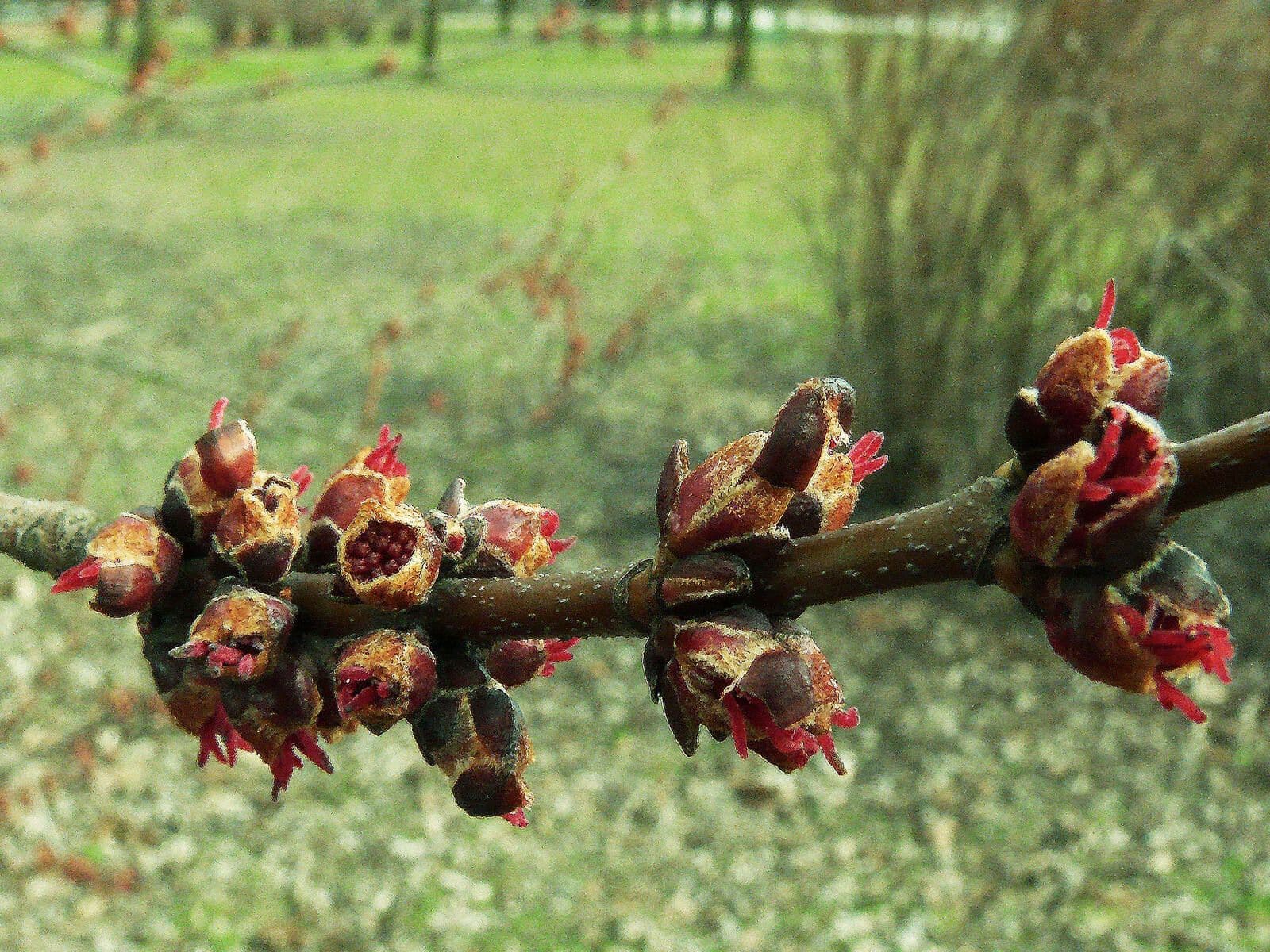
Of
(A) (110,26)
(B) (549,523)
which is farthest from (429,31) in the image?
(B) (549,523)

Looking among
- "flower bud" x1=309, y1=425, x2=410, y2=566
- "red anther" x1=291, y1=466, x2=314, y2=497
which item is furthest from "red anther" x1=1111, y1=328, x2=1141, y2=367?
"red anther" x1=291, y1=466, x2=314, y2=497

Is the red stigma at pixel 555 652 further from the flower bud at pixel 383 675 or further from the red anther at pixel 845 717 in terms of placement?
the red anther at pixel 845 717

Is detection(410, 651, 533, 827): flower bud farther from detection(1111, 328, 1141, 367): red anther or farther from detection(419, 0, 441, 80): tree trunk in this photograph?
detection(419, 0, 441, 80): tree trunk

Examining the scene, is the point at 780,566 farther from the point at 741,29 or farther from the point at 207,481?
the point at 741,29

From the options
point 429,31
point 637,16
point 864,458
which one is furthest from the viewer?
point 637,16

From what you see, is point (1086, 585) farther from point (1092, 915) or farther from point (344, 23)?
point (344, 23)

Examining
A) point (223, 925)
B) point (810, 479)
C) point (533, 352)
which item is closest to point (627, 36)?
point (533, 352)

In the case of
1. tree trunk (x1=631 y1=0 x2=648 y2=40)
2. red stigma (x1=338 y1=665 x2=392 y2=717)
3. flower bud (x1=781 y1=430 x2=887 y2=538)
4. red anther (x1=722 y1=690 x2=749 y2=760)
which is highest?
flower bud (x1=781 y1=430 x2=887 y2=538)
